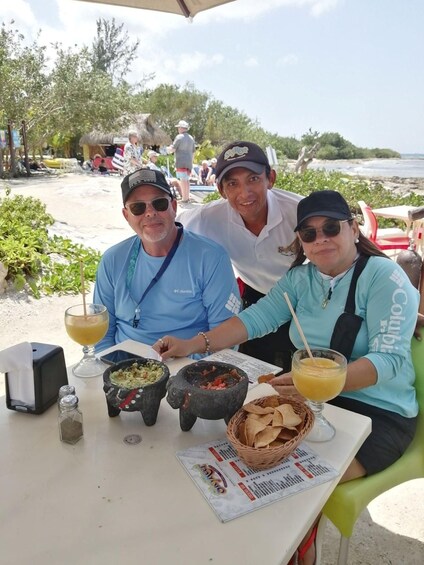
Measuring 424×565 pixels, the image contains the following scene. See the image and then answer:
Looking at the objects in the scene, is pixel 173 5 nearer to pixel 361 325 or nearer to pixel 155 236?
pixel 155 236

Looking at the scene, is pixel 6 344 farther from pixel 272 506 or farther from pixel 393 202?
pixel 393 202

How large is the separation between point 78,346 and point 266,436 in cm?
344

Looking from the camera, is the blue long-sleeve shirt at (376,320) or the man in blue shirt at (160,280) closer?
the blue long-sleeve shirt at (376,320)

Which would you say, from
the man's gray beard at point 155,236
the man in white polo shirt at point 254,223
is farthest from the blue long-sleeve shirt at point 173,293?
the man in white polo shirt at point 254,223

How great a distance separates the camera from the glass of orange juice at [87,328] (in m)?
1.74

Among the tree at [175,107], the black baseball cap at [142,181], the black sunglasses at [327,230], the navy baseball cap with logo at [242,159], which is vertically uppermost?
the tree at [175,107]

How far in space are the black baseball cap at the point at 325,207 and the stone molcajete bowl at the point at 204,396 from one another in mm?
839

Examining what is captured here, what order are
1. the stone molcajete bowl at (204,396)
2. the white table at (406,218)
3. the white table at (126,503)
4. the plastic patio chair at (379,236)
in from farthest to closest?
the white table at (406,218) → the plastic patio chair at (379,236) → the stone molcajete bowl at (204,396) → the white table at (126,503)

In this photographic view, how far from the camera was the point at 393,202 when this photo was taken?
1119 cm

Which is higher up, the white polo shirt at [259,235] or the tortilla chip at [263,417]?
the white polo shirt at [259,235]

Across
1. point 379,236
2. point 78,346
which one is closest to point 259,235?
point 78,346

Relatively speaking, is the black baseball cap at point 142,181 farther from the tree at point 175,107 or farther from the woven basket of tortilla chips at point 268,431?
the tree at point 175,107

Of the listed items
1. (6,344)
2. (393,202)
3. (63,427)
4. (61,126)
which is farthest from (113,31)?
(63,427)

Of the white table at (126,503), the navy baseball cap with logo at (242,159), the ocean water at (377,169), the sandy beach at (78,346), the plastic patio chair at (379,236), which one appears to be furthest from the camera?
the ocean water at (377,169)
